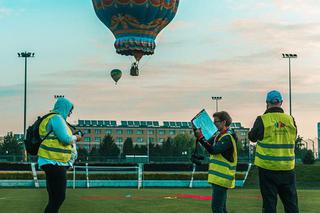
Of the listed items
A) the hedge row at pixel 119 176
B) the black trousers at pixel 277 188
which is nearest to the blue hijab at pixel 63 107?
the black trousers at pixel 277 188

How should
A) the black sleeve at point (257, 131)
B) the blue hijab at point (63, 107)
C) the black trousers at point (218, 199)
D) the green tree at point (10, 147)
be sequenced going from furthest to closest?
the green tree at point (10, 147), the black trousers at point (218, 199), the blue hijab at point (63, 107), the black sleeve at point (257, 131)

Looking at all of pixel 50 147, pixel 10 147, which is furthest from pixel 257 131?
pixel 10 147

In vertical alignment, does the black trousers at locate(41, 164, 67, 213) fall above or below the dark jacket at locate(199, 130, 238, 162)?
below

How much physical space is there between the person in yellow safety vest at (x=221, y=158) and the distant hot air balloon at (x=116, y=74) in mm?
49371

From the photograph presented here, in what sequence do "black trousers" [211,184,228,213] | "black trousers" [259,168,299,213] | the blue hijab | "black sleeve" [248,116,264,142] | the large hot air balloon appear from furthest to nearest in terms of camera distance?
the large hot air balloon, "black trousers" [211,184,228,213], the blue hijab, "black sleeve" [248,116,264,142], "black trousers" [259,168,299,213]

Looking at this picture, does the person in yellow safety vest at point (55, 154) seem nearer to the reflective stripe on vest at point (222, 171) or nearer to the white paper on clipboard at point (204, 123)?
the white paper on clipboard at point (204, 123)

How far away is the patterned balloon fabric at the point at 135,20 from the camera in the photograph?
4431 centimetres

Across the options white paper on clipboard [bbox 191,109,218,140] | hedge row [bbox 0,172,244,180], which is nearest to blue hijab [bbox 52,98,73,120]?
white paper on clipboard [bbox 191,109,218,140]

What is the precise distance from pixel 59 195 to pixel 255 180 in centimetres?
3956

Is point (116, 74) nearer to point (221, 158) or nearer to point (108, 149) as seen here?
point (221, 158)

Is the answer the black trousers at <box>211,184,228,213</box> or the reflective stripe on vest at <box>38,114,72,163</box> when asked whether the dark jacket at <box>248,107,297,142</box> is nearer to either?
the black trousers at <box>211,184,228,213</box>

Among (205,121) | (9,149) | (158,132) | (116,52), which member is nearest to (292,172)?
(205,121)

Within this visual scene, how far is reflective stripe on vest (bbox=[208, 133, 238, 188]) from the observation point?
409 inches

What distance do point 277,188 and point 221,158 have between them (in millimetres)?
1055
